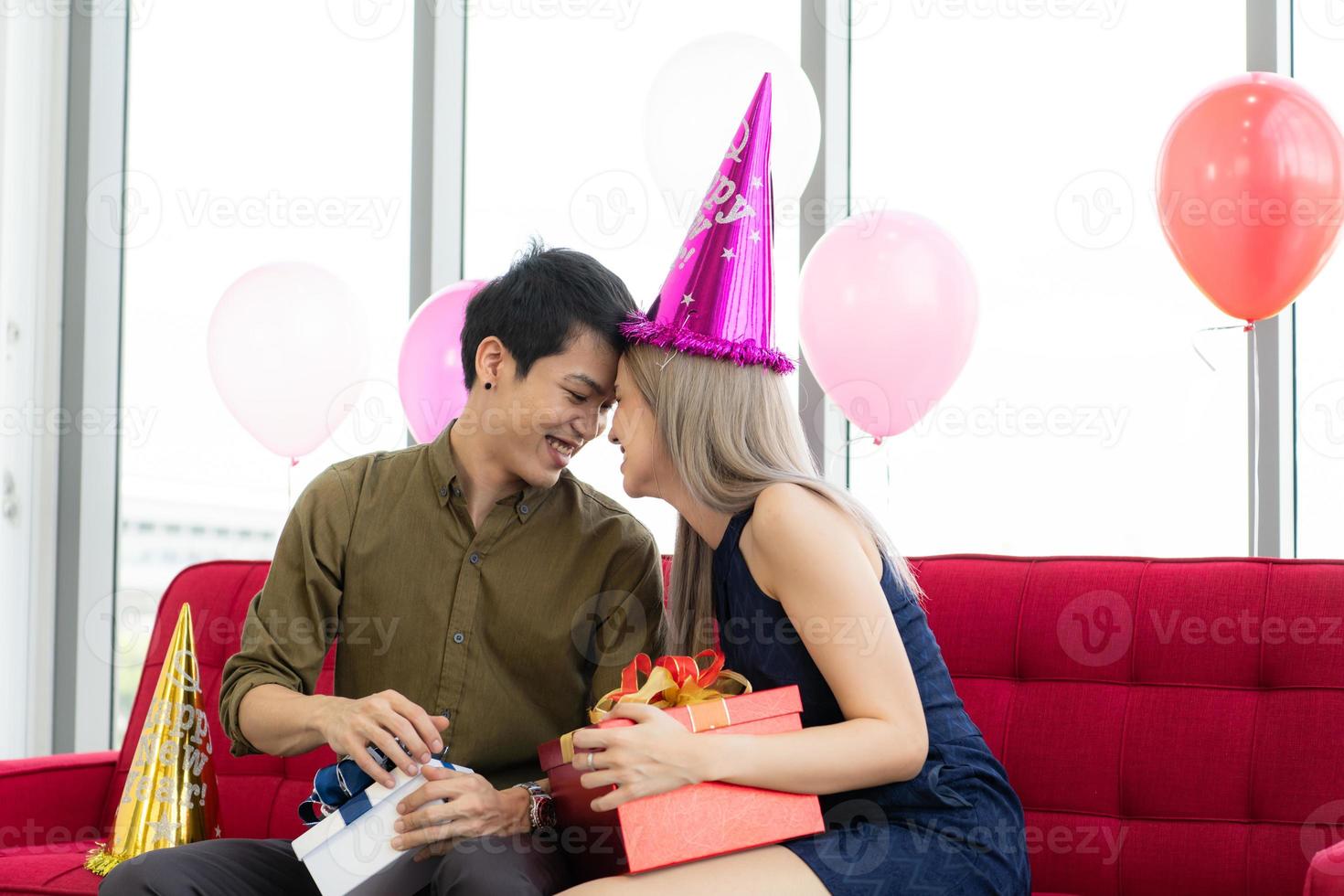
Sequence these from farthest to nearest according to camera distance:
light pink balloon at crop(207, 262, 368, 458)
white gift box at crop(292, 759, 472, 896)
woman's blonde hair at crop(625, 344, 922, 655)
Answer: light pink balloon at crop(207, 262, 368, 458), woman's blonde hair at crop(625, 344, 922, 655), white gift box at crop(292, 759, 472, 896)

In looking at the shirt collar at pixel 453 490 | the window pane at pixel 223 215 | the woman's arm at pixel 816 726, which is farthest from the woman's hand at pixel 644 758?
the window pane at pixel 223 215

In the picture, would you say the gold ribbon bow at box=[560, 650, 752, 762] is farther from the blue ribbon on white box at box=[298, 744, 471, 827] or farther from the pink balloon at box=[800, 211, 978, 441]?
the pink balloon at box=[800, 211, 978, 441]

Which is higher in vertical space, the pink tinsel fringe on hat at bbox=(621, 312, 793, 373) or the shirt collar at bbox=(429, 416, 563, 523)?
the pink tinsel fringe on hat at bbox=(621, 312, 793, 373)

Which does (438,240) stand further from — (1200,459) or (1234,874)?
(1234,874)

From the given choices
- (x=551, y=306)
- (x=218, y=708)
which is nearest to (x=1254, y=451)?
(x=551, y=306)

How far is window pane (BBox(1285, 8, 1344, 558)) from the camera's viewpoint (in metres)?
2.59

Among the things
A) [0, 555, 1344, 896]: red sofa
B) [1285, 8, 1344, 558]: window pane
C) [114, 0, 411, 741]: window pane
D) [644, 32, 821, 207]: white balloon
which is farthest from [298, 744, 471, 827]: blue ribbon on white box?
[114, 0, 411, 741]: window pane

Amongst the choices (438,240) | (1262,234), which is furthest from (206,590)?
(1262,234)

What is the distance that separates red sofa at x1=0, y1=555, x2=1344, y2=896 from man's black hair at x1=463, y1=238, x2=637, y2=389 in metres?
0.75

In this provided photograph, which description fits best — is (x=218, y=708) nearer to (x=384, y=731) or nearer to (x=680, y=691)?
(x=384, y=731)

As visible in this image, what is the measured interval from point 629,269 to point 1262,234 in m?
1.64

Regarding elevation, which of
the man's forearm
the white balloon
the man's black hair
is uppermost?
the white balloon

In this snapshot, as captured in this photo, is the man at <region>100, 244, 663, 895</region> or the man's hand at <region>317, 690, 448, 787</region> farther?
the man at <region>100, 244, 663, 895</region>

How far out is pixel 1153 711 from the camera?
6.17 feet
